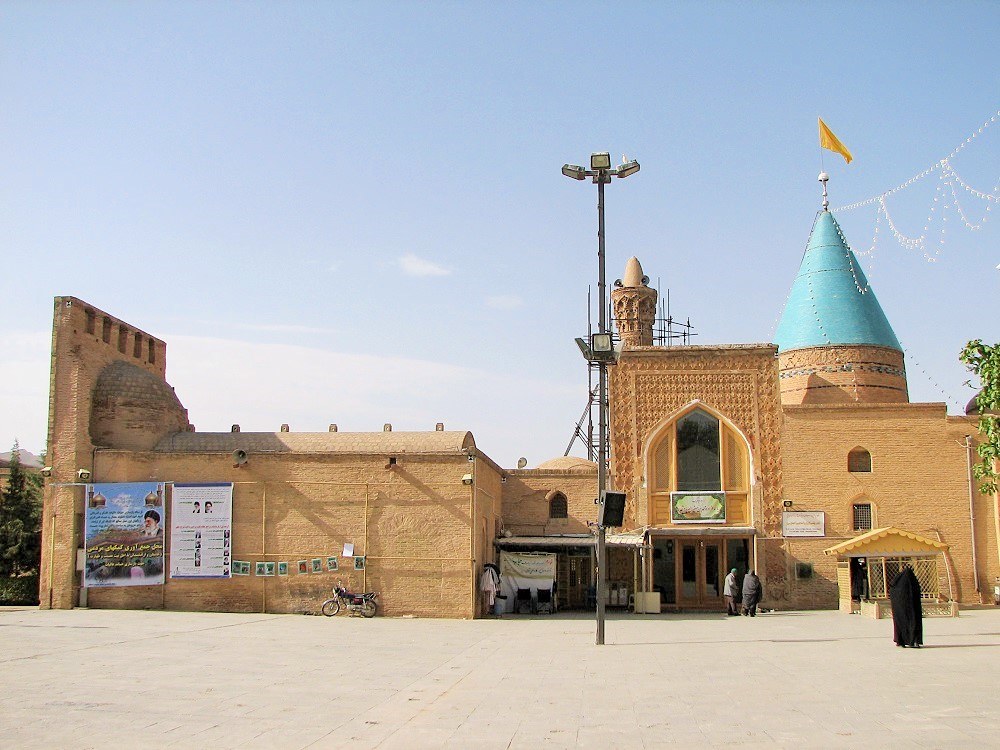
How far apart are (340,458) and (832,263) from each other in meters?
17.7

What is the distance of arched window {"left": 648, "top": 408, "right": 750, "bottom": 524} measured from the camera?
26.3m

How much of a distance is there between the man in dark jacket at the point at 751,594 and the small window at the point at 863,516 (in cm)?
384

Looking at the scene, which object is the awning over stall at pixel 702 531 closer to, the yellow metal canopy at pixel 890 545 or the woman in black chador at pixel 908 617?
the yellow metal canopy at pixel 890 545

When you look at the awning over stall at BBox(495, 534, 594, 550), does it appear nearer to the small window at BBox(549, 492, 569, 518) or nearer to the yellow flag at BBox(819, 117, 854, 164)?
the small window at BBox(549, 492, 569, 518)

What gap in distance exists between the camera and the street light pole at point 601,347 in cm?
1666

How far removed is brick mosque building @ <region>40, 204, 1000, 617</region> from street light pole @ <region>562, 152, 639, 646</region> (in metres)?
6.06

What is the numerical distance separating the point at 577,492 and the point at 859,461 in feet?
24.8

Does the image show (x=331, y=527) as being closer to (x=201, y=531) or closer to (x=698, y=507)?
(x=201, y=531)

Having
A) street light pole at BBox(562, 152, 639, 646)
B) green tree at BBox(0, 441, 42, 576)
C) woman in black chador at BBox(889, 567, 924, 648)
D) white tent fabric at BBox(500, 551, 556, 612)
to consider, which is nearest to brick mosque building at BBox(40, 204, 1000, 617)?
white tent fabric at BBox(500, 551, 556, 612)

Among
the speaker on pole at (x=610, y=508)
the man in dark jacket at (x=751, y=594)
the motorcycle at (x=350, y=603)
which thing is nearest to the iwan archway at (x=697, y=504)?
the man in dark jacket at (x=751, y=594)

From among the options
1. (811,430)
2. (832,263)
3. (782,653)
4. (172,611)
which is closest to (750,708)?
(782,653)

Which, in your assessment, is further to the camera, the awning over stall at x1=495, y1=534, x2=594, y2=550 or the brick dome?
the awning over stall at x1=495, y1=534, x2=594, y2=550

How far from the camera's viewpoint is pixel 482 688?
1128 centimetres

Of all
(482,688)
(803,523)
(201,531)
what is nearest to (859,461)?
(803,523)
